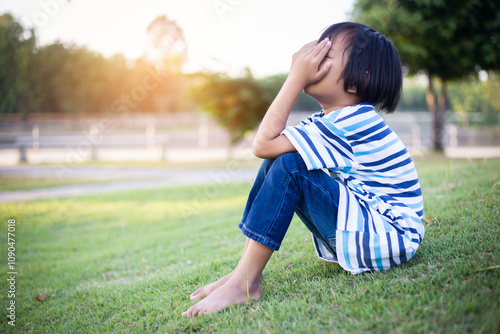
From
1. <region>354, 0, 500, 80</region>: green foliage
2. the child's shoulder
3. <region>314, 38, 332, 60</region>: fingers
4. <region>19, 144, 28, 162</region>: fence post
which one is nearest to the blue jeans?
the child's shoulder

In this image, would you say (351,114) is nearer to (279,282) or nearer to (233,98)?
(279,282)

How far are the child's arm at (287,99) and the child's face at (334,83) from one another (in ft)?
0.08

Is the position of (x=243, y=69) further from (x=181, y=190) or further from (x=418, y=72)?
(x=418, y=72)

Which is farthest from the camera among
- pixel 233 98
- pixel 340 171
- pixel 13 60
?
pixel 13 60

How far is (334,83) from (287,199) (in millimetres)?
603

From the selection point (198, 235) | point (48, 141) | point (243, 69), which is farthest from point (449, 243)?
point (48, 141)

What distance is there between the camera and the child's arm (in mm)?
1693

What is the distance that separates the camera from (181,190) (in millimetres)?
7816

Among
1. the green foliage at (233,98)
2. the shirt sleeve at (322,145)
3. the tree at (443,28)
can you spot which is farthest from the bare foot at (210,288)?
the tree at (443,28)

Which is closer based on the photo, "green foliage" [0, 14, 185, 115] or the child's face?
the child's face

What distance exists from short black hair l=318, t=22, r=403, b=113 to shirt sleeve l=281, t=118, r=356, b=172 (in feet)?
0.86

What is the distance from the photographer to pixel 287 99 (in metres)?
1.76

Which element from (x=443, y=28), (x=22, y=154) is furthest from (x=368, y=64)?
(x=22, y=154)

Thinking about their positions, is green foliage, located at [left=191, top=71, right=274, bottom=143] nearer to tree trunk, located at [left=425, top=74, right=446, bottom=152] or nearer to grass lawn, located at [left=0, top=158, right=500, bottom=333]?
grass lawn, located at [left=0, top=158, right=500, bottom=333]
